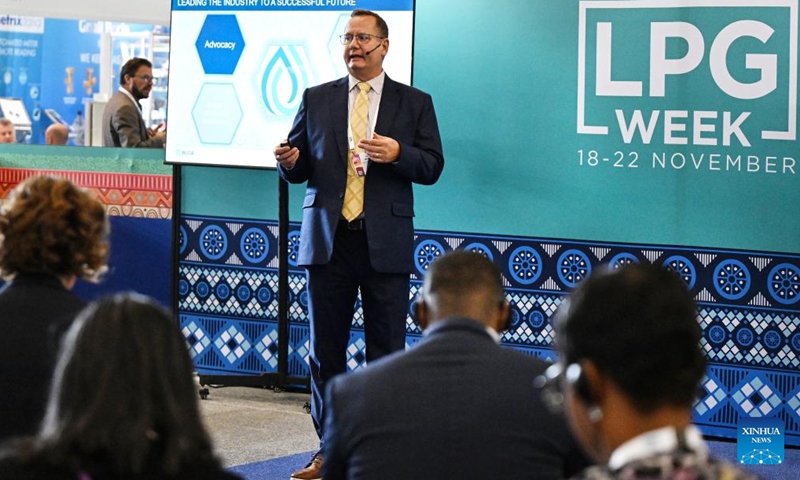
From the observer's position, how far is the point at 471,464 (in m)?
2.14

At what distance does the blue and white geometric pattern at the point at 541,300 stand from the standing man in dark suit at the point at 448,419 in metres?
3.10

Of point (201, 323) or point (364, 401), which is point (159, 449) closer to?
point (364, 401)

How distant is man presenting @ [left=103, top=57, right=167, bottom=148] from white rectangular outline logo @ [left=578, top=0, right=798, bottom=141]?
2234 mm

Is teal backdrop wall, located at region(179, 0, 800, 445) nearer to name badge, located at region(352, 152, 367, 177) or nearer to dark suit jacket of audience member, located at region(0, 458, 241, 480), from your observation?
name badge, located at region(352, 152, 367, 177)

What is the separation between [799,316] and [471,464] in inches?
133

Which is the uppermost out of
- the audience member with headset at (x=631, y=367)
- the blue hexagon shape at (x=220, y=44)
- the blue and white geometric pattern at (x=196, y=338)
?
the blue hexagon shape at (x=220, y=44)

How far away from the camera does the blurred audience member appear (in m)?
6.96

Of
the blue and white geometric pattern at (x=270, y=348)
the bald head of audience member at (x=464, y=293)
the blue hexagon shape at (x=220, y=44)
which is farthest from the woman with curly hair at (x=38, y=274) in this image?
the blue and white geometric pattern at (x=270, y=348)

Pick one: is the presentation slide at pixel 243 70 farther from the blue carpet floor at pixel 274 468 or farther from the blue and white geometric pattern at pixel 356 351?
the blue carpet floor at pixel 274 468

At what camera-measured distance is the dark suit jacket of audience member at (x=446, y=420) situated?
2148 millimetres

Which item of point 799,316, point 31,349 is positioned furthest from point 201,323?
point 31,349

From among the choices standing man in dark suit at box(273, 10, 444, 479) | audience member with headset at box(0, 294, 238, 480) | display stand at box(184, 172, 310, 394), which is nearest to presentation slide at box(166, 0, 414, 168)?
display stand at box(184, 172, 310, 394)

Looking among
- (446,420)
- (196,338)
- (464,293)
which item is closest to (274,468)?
(196,338)

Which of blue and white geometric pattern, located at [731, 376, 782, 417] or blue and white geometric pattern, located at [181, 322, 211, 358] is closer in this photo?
blue and white geometric pattern, located at [731, 376, 782, 417]
